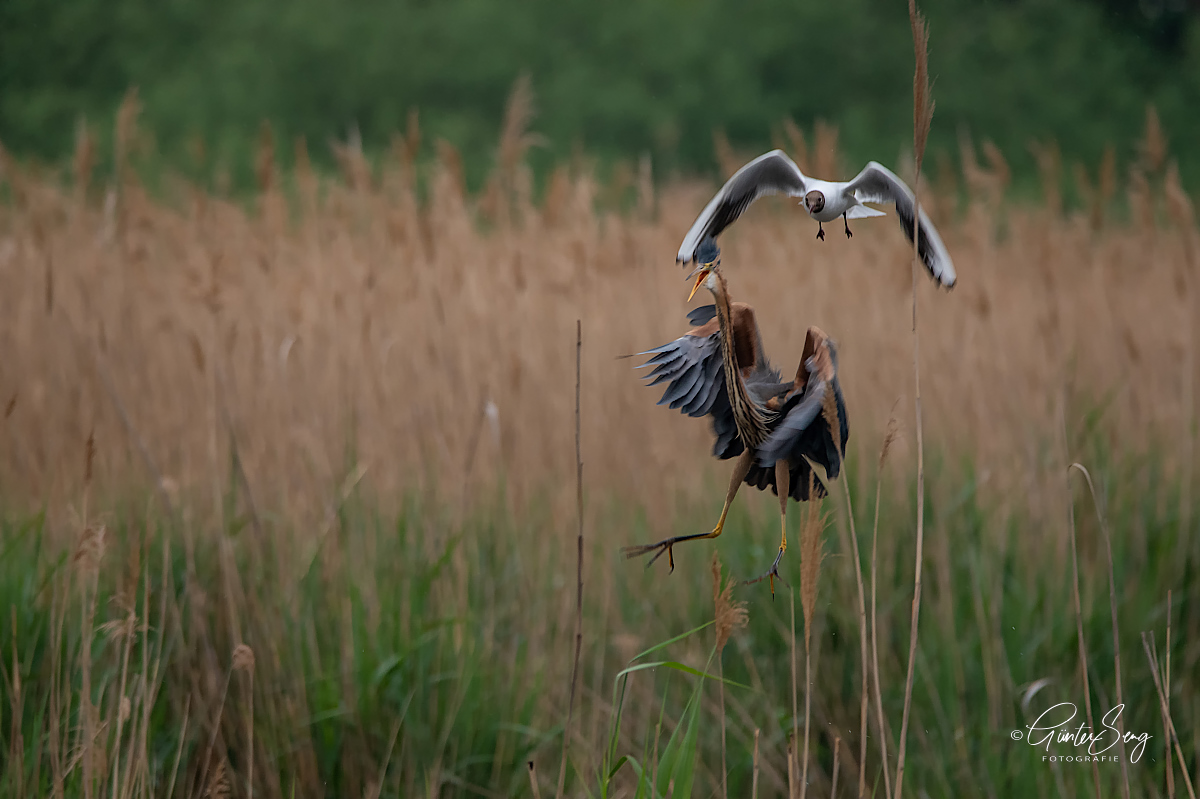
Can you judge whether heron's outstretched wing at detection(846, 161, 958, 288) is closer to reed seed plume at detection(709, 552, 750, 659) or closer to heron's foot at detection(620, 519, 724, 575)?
heron's foot at detection(620, 519, 724, 575)

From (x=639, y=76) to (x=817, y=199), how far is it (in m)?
12.8

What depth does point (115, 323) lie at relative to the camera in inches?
173

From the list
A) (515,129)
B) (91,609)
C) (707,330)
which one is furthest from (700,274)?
(515,129)

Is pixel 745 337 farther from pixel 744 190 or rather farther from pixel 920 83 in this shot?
pixel 920 83

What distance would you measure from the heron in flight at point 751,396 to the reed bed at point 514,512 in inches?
34.5

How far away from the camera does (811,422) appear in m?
0.56

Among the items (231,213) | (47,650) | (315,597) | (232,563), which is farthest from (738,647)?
(231,213)

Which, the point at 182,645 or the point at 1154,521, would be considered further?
the point at 1154,521

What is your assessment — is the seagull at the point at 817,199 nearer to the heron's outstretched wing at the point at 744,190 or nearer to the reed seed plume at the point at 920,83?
the heron's outstretched wing at the point at 744,190

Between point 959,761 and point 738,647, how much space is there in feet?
2.02

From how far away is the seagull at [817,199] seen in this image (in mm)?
572

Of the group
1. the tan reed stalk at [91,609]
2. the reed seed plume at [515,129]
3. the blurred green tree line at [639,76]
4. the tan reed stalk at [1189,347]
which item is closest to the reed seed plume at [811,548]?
the tan reed stalk at [91,609]

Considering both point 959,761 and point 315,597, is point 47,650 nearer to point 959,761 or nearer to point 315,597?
point 315,597

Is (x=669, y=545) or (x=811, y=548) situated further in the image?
(x=811, y=548)
